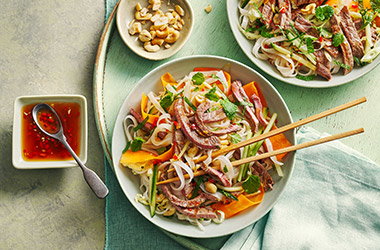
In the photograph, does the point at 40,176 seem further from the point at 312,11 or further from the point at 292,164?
the point at 312,11

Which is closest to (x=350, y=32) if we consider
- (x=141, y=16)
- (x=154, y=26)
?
(x=154, y=26)

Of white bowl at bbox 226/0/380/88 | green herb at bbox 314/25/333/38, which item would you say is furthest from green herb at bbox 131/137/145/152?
green herb at bbox 314/25/333/38

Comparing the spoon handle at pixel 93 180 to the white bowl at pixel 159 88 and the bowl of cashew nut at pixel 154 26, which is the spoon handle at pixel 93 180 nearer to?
the white bowl at pixel 159 88

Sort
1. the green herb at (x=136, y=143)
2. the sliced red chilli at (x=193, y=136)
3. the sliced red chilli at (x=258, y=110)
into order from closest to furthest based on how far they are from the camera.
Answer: the sliced red chilli at (x=193, y=136) → the green herb at (x=136, y=143) → the sliced red chilli at (x=258, y=110)

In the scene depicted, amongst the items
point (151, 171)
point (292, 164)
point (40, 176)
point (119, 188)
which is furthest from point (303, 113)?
point (40, 176)

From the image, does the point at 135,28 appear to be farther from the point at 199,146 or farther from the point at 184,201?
the point at 184,201

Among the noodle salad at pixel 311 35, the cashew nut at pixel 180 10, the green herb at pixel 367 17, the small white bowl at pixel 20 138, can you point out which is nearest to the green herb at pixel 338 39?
the noodle salad at pixel 311 35
